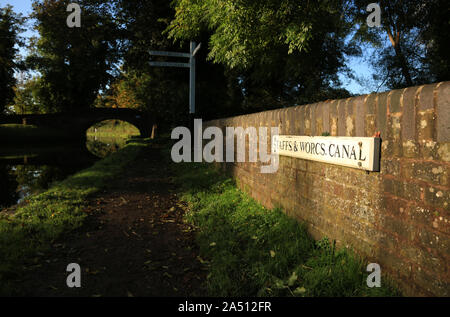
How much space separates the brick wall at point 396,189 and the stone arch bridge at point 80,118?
31.1m

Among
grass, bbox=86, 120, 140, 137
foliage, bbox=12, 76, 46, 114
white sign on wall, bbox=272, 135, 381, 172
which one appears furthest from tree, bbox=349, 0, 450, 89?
foliage, bbox=12, 76, 46, 114

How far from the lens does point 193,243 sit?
3.92 metres

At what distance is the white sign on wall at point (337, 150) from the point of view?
2.47m

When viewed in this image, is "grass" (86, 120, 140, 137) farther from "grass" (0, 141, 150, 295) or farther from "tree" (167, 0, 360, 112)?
"grass" (0, 141, 150, 295)

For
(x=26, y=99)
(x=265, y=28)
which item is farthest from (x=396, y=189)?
(x=26, y=99)

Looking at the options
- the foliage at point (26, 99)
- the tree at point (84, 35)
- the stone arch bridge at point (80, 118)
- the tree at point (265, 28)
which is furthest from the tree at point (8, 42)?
the tree at point (265, 28)

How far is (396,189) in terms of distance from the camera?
2287 mm

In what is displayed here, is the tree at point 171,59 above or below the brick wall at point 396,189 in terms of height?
above

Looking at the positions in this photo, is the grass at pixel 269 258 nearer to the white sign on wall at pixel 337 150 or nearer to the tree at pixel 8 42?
the white sign on wall at pixel 337 150

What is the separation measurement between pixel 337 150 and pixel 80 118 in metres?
34.8

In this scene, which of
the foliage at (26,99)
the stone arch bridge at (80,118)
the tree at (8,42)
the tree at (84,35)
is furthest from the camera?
the foliage at (26,99)

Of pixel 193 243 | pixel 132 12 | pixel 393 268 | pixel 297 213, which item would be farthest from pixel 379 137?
pixel 132 12

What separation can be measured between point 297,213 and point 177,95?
14.0m
